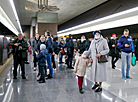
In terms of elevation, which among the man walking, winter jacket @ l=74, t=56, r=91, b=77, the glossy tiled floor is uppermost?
the man walking

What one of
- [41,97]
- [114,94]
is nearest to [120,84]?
[114,94]

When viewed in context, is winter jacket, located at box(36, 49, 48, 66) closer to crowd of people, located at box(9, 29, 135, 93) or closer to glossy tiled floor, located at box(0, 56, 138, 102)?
crowd of people, located at box(9, 29, 135, 93)

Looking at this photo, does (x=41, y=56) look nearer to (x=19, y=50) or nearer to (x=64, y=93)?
(x=19, y=50)

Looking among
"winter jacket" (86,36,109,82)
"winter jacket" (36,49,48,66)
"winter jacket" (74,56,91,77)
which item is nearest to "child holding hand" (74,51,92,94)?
"winter jacket" (74,56,91,77)

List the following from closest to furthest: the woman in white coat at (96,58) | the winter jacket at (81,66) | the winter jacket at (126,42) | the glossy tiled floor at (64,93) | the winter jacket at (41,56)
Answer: the glossy tiled floor at (64,93) → the winter jacket at (81,66) → the woman in white coat at (96,58) → the winter jacket at (41,56) → the winter jacket at (126,42)

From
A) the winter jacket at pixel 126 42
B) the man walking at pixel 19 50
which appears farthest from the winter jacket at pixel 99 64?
the man walking at pixel 19 50

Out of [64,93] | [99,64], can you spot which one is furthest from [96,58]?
[64,93]

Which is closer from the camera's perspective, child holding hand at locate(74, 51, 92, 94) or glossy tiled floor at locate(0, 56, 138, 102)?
glossy tiled floor at locate(0, 56, 138, 102)

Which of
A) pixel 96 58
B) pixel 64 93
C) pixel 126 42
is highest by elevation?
pixel 126 42

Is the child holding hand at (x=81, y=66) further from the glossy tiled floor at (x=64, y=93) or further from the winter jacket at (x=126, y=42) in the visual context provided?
the winter jacket at (x=126, y=42)

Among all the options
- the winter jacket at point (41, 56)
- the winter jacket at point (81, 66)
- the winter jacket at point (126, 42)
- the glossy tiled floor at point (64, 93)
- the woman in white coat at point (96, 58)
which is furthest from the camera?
the winter jacket at point (126, 42)

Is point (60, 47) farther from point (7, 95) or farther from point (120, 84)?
point (7, 95)

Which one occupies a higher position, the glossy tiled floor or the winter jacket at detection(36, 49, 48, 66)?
the winter jacket at detection(36, 49, 48, 66)

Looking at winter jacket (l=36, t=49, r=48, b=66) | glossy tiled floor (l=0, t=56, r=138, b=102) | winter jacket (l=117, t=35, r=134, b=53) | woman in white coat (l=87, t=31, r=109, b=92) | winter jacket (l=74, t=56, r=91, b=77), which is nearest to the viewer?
glossy tiled floor (l=0, t=56, r=138, b=102)
